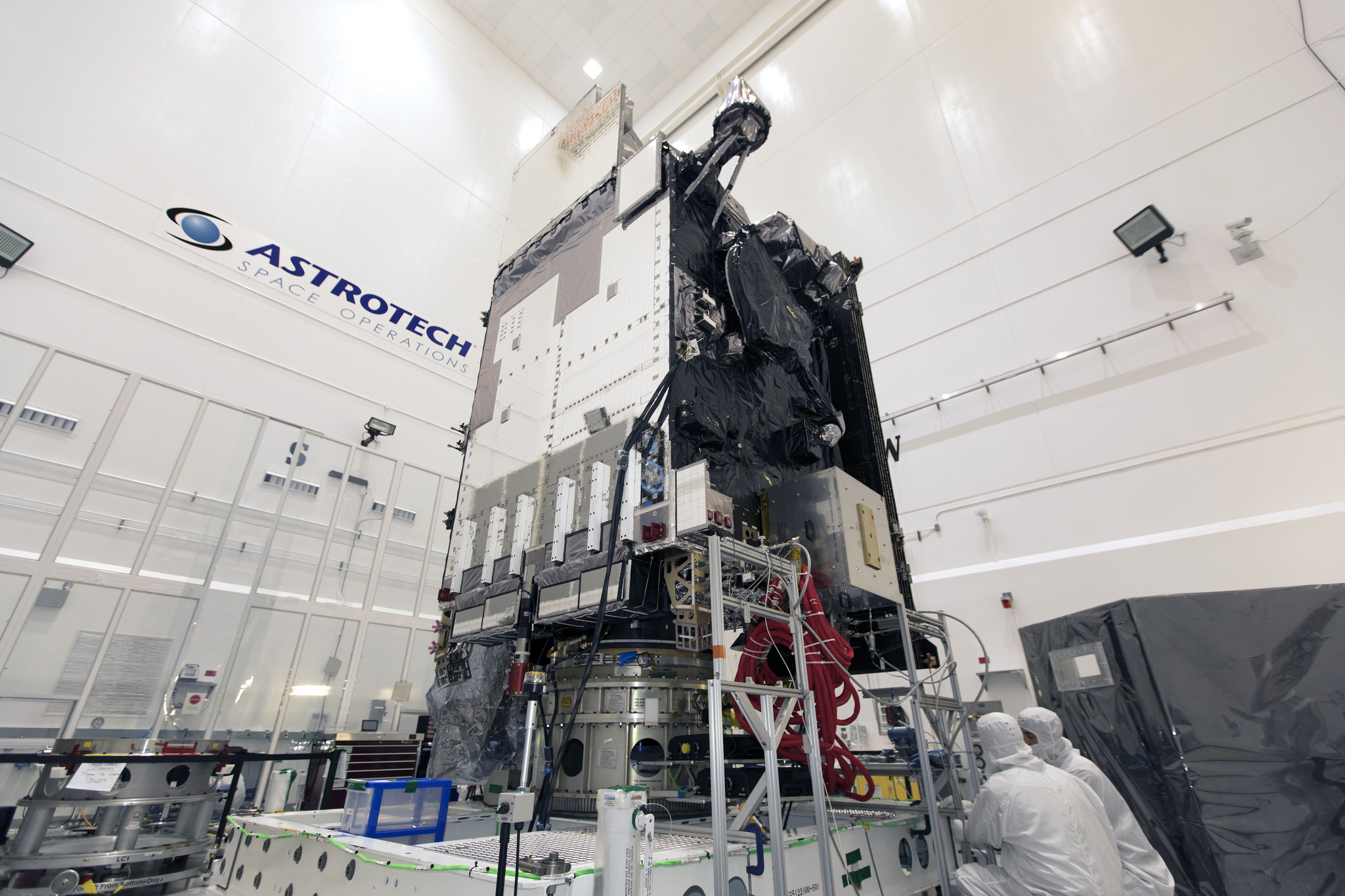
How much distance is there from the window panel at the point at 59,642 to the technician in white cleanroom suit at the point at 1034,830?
773 cm

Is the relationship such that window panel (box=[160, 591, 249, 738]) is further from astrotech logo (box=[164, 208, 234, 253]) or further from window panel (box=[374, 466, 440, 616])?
astrotech logo (box=[164, 208, 234, 253])

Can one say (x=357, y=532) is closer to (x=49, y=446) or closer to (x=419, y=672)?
(x=419, y=672)

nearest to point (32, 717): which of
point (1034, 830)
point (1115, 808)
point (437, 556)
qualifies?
point (437, 556)

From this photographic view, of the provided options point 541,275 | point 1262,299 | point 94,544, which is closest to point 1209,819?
point 1262,299

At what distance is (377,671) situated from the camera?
746 cm

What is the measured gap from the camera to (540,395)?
5.01 m

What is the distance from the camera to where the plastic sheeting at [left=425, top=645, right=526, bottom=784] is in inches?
170

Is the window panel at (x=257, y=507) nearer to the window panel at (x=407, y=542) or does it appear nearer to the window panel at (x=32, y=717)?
the window panel at (x=407, y=542)

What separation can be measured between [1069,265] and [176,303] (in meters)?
10.8

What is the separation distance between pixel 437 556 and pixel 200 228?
5120 millimetres

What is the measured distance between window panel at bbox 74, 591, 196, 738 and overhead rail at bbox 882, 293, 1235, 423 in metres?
8.93

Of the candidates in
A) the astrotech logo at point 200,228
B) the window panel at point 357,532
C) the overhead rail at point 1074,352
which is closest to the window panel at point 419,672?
the window panel at point 357,532

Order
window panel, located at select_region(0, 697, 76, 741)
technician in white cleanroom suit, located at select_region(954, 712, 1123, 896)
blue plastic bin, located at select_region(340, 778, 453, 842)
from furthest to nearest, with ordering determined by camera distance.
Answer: window panel, located at select_region(0, 697, 76, 741) → technician in white cleanroom suit, located at select_region(954, 712, 1123, 896) → blue plastic bin, located at select_region(340, 778, 453, 842)

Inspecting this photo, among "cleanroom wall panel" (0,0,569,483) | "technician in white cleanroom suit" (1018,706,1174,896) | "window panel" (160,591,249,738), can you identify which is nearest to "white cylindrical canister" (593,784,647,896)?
"technician in white cleanroom suit" (1018,706,1174,896)
